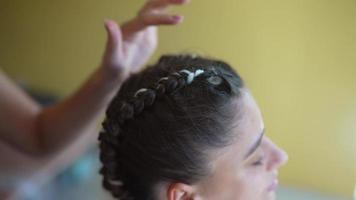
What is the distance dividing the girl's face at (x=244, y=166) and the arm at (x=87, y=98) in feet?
0.62

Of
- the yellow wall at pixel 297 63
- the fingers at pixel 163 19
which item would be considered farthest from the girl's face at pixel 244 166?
the yellow wall at pixel 297 63

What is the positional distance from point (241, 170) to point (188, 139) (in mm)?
93

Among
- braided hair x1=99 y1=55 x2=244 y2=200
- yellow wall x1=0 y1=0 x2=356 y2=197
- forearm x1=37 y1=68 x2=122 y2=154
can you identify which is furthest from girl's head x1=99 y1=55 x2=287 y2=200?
yellow wall x1=0 y1=0 x2=356 y2=197

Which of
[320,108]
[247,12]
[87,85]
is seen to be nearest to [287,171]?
[320,108]

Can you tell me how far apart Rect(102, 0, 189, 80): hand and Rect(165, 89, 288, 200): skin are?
18 centimetres

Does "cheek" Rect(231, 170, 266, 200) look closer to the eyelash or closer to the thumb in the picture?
the eyelash

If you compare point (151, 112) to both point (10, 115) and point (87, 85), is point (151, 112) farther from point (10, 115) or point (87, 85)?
point (10, 115)

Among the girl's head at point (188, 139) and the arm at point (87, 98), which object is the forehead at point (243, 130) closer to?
the girl's head at point (188, 139)

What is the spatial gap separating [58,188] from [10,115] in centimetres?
56

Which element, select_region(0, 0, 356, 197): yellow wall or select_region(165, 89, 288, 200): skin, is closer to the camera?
select_region(165, 89, 288, 200): skin

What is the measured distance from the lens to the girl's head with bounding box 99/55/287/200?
67cm

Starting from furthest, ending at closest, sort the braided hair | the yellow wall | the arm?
1. the yellow wall
2. the arm
3. the braided hair

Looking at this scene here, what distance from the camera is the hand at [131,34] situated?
755 mm

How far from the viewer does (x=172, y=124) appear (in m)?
0.67
